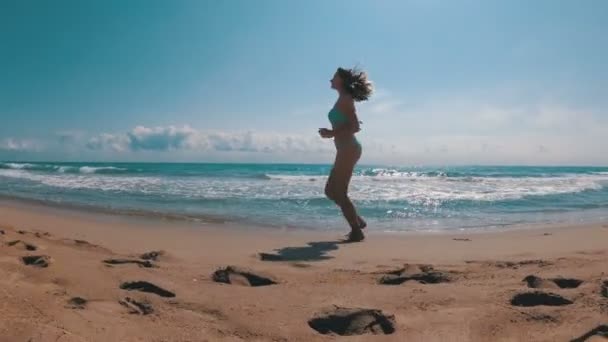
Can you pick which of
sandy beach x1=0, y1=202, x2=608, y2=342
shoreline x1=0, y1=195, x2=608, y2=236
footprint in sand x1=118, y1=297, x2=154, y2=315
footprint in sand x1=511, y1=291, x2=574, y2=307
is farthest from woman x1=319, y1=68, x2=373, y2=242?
footprint in sand x1=118, y1=297, x2=154, y2=315

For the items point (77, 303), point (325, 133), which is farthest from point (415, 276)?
point (325, 133)

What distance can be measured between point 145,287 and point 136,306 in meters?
0.35

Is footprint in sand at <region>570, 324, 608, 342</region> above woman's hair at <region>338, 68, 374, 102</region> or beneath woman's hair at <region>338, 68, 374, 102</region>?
beneath

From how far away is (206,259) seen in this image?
13.3 ft

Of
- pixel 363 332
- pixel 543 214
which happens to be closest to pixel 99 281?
pixel 363 332

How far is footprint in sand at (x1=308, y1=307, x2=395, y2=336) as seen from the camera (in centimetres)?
221

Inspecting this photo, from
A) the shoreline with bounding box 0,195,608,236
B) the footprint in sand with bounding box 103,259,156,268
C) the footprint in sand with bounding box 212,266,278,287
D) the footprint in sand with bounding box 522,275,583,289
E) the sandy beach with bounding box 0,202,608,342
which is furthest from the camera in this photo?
the shoreline with bounding box 0,195,608,236

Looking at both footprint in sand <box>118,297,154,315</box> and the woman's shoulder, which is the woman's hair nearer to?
the woman's shoulder

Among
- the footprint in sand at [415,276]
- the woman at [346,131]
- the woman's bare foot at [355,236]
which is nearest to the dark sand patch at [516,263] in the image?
the footprint in sand at [415,276]

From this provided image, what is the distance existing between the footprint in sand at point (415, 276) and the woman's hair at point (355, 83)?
2.69 m

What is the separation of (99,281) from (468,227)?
18.3ft

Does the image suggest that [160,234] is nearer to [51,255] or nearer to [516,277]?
[51,255]

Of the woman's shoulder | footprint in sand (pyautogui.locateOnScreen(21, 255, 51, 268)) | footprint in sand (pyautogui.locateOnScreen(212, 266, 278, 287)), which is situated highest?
the woman's shoulder

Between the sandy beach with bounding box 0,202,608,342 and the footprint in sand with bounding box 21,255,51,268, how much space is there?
13mm
